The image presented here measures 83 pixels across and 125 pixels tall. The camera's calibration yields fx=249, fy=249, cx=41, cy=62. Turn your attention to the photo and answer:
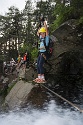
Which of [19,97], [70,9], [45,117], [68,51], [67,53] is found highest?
[70,9]

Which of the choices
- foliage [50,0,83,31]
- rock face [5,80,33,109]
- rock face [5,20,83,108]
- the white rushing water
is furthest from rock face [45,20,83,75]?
the white rushing water

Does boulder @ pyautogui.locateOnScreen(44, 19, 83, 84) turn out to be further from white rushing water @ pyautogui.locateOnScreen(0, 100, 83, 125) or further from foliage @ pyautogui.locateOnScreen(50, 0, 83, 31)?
white rushing water @ pyautogui.locateOnScreen(0, 100, 83, 125)

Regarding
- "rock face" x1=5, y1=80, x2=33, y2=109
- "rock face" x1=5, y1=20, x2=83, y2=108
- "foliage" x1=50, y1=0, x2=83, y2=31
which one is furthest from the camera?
"foliage" x1=50, y1=0, x2=83, y2=31

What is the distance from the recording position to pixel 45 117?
16.3 feet

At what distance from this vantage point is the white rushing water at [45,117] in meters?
4.63

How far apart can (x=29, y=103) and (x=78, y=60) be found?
772 cm

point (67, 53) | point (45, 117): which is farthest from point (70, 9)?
point (45, 117)

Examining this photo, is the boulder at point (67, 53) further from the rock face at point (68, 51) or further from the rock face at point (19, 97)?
the rock face at point (19, 97)

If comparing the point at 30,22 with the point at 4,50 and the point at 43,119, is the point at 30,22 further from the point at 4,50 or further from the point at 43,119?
the point at 43,119

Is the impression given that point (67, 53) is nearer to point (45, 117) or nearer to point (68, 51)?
point (68, 51)

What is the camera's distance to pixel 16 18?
5962cm

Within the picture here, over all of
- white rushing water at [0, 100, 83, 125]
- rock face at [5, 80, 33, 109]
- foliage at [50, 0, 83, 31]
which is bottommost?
rock face at [5, 80, 33, 109]

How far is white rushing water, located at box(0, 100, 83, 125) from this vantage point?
15.2 feet

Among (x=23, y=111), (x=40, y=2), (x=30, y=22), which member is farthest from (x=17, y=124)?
(x=30, y=22)
